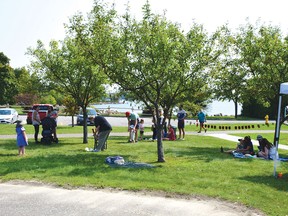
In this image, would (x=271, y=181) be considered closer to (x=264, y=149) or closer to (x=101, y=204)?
(x=264, y=149)

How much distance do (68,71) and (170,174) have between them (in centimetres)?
948

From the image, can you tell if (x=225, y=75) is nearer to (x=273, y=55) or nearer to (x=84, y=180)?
(x=273, y=55)

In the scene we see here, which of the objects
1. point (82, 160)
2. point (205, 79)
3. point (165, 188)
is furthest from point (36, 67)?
point (165, 188)

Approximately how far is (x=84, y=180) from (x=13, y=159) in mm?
4225

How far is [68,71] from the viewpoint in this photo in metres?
17.8

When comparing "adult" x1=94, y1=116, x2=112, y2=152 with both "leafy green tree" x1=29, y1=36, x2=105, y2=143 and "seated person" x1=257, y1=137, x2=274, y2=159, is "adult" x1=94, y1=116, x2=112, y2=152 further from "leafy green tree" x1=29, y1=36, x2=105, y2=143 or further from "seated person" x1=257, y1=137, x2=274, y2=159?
"seated person" x1=257, y1=137, x2=274, y2=159

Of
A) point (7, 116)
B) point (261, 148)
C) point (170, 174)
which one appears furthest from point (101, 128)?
point (7, 116)

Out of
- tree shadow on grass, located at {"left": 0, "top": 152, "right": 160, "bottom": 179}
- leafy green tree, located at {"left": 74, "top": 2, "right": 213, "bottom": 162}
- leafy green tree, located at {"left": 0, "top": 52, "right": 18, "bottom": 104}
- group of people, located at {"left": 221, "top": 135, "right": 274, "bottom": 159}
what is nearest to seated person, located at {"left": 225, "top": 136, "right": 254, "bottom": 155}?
group of people, located at {"left": 221, "top": 135, "right": 274, "bottom": 159}

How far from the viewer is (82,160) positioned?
1247 centimetres

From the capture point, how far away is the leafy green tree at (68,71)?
1756 cm

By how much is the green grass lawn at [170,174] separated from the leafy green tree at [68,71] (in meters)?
4.44

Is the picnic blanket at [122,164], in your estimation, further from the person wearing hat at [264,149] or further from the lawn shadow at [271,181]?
the person wearing hat at [264,149]

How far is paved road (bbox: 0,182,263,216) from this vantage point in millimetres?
6941

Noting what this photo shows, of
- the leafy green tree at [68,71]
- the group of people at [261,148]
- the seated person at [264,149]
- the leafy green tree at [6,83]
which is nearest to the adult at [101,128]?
the leafy green tree at [68,71]
